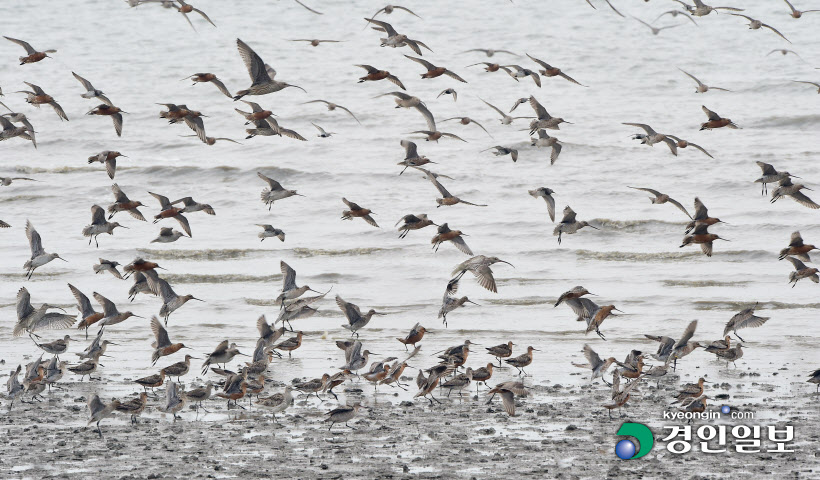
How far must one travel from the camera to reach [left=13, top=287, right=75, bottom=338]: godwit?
13281 mm

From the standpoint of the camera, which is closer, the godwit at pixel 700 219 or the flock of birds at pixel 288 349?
the flock of birds at pixel 288 349

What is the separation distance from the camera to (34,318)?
530 inches

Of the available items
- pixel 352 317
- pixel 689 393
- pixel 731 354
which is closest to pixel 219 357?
pixel 352 317

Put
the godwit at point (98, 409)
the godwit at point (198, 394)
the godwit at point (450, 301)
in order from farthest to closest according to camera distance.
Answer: the godwit at point (450, 301)
the godwit at point (198, 394)
the godwit at point (98, 409)

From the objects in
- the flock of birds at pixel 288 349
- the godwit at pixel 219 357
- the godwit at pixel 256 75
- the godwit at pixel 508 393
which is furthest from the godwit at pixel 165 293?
the godwit at pixel 508 393

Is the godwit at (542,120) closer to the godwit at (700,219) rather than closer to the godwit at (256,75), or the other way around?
the godwit at (700,219)

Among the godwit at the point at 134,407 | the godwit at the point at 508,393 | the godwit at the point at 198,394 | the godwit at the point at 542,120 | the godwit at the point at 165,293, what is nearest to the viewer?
the godwit at the point at 134,407

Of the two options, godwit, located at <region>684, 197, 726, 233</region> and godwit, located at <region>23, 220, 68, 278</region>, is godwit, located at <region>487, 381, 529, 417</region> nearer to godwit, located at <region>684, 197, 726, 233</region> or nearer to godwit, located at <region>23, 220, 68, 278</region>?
godwit, located at <region>684, 197, 726, 233</region>

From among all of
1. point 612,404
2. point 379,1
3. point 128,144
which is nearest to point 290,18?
point 379,1

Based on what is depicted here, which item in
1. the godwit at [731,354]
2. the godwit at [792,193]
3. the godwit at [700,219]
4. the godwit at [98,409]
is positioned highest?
the godwit at [98,409]

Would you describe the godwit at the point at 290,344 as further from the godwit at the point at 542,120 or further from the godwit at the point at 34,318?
the godwit at the point at 542,120

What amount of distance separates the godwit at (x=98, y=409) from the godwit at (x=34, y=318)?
3.60m

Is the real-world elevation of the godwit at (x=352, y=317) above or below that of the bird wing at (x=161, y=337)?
below

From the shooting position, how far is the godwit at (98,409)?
9930 millimetres
